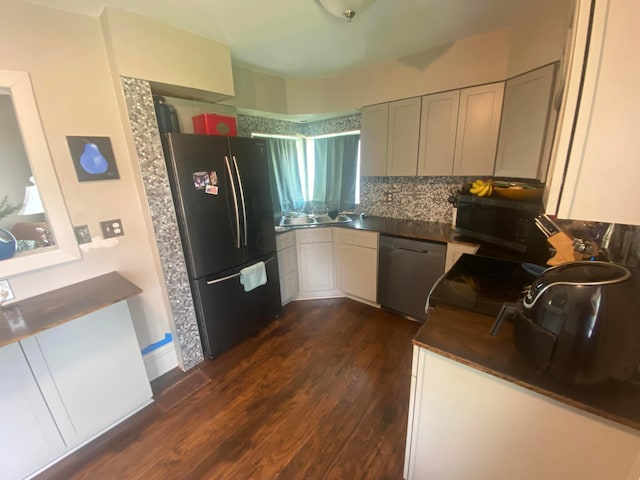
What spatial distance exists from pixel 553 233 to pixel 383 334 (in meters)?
1.61

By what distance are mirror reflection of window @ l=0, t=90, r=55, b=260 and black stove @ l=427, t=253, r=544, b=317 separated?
230 centimetres

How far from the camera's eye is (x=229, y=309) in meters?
2.26

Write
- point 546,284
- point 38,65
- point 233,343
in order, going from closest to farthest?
point 546,284 → point 38,65 → point 233,343

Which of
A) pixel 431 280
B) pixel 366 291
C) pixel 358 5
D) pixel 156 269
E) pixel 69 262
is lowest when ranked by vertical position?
pixel 366 291

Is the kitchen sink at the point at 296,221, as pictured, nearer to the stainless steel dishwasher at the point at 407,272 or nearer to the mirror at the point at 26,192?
the stainless steel dishwasher at the point at 407,272

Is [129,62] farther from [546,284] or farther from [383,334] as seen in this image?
[383,334]

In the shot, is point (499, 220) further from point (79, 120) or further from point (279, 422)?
point (79, 120)

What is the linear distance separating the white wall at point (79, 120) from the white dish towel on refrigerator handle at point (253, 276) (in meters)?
0.70

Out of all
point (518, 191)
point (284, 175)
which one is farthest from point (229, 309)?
point (518, 191)

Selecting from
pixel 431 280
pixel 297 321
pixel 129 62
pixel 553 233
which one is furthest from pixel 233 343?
pixel 553 233

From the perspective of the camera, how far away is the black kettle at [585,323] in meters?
0.67

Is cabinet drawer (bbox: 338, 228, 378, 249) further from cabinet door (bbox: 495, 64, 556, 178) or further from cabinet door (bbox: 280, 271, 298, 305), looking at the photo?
cabinet door (bbox: 495, 64, 556, 178)

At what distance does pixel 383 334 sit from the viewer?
8.13ft

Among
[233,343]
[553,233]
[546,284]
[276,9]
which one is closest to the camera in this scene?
[546,284]
